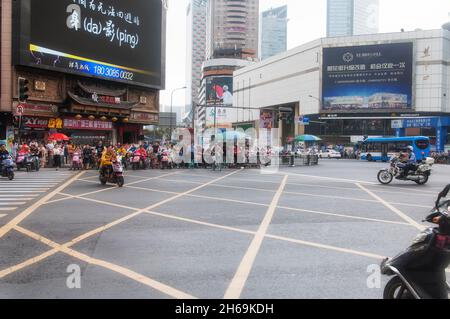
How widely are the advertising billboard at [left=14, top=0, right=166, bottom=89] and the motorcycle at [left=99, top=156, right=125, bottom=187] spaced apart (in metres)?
19.2

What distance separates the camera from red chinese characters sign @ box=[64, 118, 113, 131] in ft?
125

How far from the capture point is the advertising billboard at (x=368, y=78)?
77.3m

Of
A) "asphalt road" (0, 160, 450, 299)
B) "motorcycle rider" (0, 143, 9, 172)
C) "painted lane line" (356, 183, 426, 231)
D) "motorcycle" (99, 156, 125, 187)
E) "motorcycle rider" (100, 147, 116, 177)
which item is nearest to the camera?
"asphalt road" (0, 160, 450, 299)

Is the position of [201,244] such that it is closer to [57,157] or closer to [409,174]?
[409,174]

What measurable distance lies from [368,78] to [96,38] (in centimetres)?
5298

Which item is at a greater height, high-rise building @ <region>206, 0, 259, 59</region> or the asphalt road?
high-rise building @ <region>206, 0, 259, 59</region>

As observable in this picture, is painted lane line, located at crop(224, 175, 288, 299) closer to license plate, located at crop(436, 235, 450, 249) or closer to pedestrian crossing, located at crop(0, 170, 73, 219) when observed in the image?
license plate, located at crop(436, 235, 450, 249)

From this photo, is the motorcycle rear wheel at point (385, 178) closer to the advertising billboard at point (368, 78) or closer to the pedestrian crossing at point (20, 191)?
the pedestrian crossing at point (20, 191)

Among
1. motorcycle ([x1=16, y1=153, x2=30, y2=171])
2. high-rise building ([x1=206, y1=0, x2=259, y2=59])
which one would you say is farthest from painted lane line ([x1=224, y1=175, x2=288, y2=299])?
high-rise building ([x1=206, y1=0, x2=259, y2=59])

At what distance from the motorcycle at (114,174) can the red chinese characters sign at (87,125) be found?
21.4 meters

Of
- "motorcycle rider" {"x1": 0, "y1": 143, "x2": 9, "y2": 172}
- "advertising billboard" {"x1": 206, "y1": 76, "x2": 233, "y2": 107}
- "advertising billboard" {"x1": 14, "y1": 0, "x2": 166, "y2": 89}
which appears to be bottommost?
"motorcycle rider" {"x1": 0, "y1": 143, "x2": 9, "y2": 172}

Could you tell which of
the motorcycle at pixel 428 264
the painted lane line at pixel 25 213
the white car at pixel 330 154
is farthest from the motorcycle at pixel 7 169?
the white car at pixel 330 154

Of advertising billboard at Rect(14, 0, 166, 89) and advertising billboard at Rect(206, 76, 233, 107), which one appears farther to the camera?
advertising billboard at Rect(206, 76, 233, 107)

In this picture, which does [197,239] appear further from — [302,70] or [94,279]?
[302,70]
